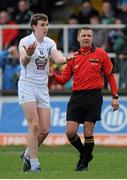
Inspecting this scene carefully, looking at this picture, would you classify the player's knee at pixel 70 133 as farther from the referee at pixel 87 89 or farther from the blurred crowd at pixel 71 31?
the blurred crowd at pixel 71 31

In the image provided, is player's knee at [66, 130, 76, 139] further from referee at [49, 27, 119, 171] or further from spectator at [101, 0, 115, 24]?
spectator at [101, 0, 115, 24]

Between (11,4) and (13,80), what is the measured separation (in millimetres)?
3758

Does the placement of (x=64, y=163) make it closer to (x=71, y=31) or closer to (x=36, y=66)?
(x=36, y=66)

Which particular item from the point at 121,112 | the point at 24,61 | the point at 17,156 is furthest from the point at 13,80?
the point at 24,61

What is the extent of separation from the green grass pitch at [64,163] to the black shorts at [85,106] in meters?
0.84

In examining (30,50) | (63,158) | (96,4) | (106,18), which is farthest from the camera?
(96,4)

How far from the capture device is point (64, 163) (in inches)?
607

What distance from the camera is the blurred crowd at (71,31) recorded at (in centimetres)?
2155

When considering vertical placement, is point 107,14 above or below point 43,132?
above

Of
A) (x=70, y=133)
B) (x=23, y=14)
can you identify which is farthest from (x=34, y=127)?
(x=23, y=14)

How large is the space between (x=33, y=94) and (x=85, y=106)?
0.84 m

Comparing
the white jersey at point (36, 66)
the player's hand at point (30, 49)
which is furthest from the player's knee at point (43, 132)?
the player's hand at point (30, 49)

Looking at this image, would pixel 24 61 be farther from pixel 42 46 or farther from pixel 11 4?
pixel 11 4

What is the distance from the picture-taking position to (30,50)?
42.4ft
